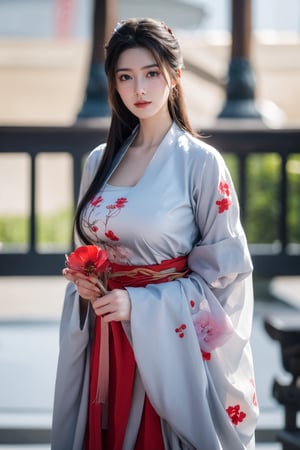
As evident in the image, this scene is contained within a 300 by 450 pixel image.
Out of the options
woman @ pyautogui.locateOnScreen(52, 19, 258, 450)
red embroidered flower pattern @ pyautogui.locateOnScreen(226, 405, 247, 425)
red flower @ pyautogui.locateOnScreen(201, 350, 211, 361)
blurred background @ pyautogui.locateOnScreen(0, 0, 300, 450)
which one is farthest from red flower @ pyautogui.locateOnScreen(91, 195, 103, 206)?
blurred background @ pyautogui.locateOnScreen(0, 0, 300, 450)

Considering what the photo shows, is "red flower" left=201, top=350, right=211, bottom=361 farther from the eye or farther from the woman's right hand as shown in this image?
the eye

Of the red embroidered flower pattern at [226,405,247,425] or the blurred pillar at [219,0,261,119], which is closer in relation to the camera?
the red embroidered flower pattern at [226,405,247,425]

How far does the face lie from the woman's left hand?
441 millimetres

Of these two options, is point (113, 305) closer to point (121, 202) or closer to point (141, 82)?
point (121, 202)

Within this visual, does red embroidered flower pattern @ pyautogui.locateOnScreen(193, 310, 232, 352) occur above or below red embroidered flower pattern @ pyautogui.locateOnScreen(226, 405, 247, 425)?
above

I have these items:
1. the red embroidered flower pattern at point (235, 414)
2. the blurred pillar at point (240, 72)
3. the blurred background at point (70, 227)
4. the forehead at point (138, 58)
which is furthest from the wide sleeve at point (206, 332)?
the blurred pillar at point (240, 72)

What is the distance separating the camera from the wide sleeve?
2.52 metres

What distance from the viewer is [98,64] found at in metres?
7.22

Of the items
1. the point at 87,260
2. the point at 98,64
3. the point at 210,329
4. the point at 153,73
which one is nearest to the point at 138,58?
the point at 153,73

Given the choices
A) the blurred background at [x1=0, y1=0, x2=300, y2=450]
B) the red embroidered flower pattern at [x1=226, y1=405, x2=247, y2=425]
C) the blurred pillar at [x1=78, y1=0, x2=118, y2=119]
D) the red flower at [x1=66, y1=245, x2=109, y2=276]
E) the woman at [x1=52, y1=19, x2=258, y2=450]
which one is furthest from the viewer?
the blurred pillar at [x1=78, y1=0, x2=118, y2=119]

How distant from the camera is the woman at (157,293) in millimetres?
2518

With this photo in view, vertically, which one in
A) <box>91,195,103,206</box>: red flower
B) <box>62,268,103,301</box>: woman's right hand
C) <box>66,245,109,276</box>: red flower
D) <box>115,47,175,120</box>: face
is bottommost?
<box>62,268,103,301</box>: woman's right hand

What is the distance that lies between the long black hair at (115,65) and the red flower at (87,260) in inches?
9.6

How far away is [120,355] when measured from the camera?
2604 millimetres
